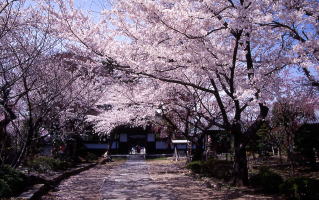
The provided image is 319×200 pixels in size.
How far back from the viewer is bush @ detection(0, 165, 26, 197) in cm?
670

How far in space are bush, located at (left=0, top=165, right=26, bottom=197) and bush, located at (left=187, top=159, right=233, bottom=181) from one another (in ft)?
23.0

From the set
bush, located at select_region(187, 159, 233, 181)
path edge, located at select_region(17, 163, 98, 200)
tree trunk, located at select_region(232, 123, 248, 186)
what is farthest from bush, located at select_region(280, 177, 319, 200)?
path edge, located at select_region(17, 163, 98, 200)

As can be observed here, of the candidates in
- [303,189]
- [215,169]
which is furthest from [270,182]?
[215,169]

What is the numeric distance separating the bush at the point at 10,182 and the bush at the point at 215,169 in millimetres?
7005

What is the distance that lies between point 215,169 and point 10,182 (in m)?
7.53

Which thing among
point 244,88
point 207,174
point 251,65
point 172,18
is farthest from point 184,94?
point 172,18

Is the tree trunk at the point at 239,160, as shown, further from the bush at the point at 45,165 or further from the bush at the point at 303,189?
the bush at the point at 45,165

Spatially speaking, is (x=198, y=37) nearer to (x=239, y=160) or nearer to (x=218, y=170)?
(x=239, y=160)

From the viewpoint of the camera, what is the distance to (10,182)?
24.6ft

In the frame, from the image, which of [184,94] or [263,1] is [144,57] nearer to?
[263,1]

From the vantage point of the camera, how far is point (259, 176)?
29.6ft

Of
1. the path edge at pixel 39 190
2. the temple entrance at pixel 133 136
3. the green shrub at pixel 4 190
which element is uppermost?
the temple entrance at pixel 133 136

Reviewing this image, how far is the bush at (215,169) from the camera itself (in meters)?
11.3

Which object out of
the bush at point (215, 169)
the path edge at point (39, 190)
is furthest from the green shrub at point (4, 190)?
the bush at point (215, 169)
